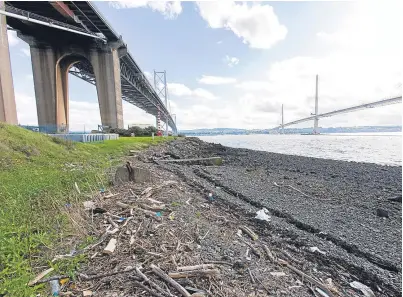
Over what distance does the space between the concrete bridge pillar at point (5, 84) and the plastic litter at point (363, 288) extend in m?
23.4

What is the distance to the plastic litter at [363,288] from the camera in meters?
3.26

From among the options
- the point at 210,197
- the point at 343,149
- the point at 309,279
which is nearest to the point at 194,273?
the point at 309,279

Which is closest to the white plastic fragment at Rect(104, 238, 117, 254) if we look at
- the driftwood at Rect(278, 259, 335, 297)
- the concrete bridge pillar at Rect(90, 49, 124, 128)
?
the driftwood at Rect(278, 259, 335, 297)

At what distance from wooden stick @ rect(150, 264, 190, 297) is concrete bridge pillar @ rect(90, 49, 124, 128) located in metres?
33.2

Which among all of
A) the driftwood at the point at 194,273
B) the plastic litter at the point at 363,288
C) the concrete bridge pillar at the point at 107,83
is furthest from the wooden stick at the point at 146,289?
the concrete bridge pillar at the point at 107,83

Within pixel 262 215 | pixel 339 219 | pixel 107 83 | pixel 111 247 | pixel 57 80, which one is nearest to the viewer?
pixel 111 247

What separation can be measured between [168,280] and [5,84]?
23.3 m

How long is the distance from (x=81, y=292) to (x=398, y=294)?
4.14m

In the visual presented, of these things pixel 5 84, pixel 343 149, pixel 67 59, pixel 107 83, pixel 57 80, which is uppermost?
pixel 67 59

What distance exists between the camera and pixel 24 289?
248cm

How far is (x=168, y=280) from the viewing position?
8.76 ft

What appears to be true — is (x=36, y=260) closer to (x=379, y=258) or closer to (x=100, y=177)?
(x=100, y=177)

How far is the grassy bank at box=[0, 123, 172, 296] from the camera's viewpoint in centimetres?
286

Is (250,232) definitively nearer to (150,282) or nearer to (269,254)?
(269,254)
